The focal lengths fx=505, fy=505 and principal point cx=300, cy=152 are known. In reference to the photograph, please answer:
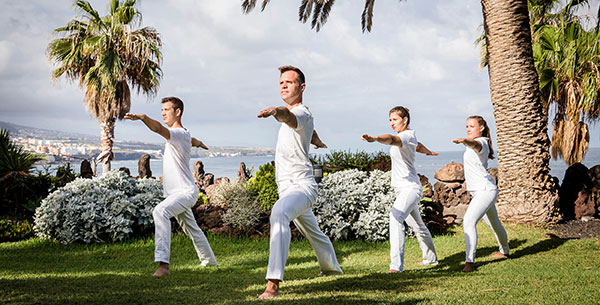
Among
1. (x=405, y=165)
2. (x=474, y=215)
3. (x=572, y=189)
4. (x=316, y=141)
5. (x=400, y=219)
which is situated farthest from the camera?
(x=572, y=189)

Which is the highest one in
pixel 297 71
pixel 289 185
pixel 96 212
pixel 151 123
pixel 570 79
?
pixel 570 79

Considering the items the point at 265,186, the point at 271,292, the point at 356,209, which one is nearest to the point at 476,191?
the point at 356,209

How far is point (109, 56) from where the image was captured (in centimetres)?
1967

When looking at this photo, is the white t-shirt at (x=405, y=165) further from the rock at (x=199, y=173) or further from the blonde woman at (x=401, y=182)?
the rock at (x=199, y=173)

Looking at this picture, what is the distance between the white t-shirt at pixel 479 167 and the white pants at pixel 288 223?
2.55 metres

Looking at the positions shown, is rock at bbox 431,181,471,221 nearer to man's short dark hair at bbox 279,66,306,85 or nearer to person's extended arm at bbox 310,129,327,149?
person's extended arm at bbox 310,129,327,149

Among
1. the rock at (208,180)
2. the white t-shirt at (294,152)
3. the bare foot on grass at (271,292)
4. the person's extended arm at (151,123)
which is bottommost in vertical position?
the bare foot on grass at (271,292)

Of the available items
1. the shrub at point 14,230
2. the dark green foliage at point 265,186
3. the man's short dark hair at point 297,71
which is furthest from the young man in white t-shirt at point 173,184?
the shrub at point 14,230

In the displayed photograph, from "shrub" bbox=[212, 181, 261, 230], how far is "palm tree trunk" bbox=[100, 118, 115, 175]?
11.7m

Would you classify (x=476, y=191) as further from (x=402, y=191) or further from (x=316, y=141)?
(x=316, y=141)

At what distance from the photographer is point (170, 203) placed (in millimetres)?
6543

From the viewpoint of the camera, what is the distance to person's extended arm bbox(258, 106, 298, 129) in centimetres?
443

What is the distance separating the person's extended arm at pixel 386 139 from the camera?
5.55 m

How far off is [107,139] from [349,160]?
12049 millimetres
